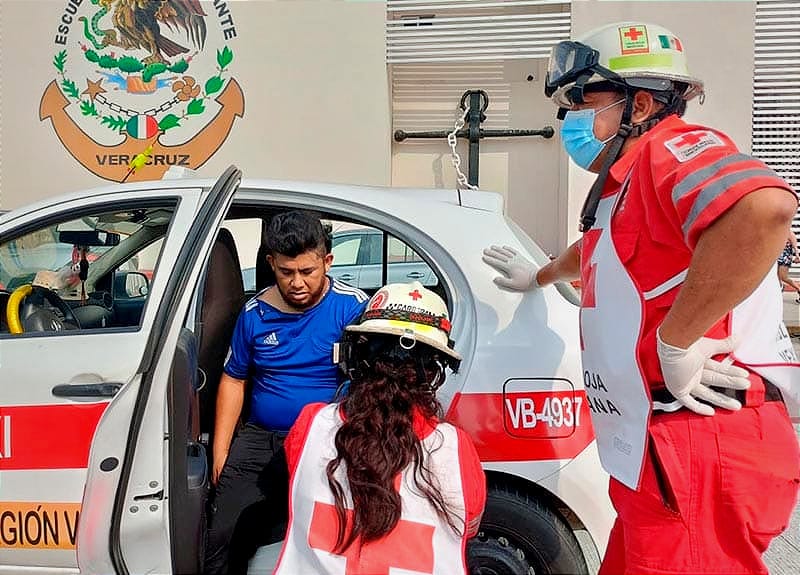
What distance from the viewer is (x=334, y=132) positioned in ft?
23.3

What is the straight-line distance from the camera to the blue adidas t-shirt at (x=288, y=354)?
210 cm

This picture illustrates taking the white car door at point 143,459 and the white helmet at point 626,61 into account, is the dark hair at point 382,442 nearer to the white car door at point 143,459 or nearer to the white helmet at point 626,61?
the white car door at point 143,459

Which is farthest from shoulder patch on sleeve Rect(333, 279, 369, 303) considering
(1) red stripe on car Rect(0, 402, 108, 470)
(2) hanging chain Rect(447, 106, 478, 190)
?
(2) hanging chain Rect(447, 106, 478, 190)

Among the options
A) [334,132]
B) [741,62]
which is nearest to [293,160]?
[334,132]

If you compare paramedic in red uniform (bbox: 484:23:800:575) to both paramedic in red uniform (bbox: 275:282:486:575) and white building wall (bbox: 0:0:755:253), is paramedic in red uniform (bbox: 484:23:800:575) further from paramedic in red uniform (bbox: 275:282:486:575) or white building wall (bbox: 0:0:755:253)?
white building wall (bbox: 0:0:755:253)

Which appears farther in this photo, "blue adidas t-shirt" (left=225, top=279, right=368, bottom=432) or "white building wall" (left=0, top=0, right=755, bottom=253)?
"white building wall" (left=0, top=0, right=755, bottom=253)

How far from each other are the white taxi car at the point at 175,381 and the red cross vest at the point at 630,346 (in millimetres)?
406

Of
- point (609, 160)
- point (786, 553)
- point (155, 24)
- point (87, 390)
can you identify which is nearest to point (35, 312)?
point (87, 390)

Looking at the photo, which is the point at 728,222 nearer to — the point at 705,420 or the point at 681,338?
the point at 681,338

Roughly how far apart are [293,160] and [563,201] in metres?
3.06

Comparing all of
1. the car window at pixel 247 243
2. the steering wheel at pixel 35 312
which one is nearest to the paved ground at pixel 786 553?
the car window at pixel 247 243

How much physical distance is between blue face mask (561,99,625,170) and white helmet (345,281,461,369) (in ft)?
1.86

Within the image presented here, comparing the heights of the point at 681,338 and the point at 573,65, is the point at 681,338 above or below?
below

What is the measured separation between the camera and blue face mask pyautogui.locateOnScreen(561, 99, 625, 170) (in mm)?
1600
